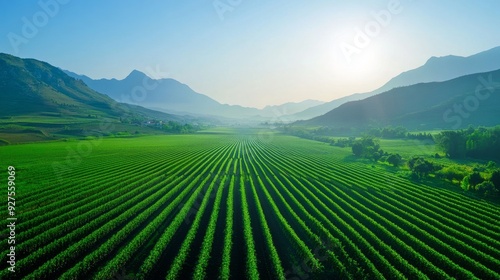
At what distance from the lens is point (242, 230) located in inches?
897

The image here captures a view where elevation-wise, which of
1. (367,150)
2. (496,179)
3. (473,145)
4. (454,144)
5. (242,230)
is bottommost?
(242,230)

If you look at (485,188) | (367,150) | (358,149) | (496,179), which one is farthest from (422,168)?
(358,149)

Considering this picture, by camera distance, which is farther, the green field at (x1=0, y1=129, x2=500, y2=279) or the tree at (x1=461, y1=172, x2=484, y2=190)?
the tree at (x1=461, y1=172, x2=484, y2=190)

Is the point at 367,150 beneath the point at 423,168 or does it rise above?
above

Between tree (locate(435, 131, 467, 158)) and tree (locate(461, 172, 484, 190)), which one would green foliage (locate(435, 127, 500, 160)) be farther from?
tree (locate(461, 172, 484, 190))

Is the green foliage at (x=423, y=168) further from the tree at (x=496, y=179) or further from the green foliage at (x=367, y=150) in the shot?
the green foliage at (x=367, y=150)

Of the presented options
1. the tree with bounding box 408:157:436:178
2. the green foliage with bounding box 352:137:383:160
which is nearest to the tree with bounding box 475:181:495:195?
the tree with bounding box 408:157:436:178

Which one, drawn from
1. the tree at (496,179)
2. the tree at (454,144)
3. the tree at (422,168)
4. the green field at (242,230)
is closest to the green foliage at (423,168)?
the tree at (422,168)

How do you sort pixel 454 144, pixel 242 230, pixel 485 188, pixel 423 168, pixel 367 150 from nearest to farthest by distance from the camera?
pixel 242 230 < pixel 485 188 < pixel 423 168 < pixel 454 144 < pixel 367 150

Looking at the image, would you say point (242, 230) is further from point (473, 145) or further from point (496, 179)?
point (473, 145)

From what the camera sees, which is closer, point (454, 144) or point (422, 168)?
point (422, 168)

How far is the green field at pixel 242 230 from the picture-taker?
1652 centimetres

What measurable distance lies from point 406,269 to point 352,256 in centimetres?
327

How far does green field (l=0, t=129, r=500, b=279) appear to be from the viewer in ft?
54.2
